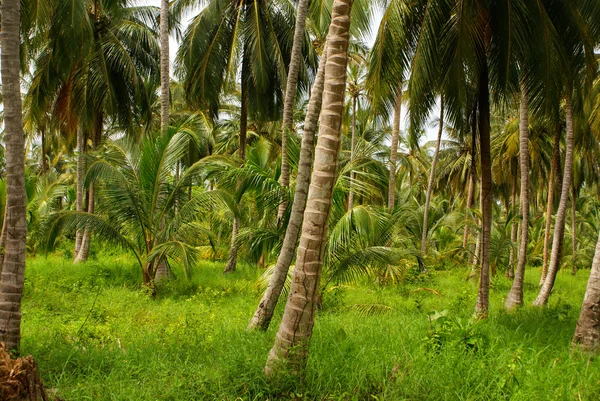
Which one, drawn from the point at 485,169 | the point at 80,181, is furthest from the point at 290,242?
the point at 80,181

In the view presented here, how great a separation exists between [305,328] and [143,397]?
4.60ft

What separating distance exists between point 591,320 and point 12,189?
6.28 meters

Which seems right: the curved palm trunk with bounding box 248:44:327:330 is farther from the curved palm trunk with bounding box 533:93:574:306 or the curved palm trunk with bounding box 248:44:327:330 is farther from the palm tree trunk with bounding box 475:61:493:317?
the curved palm trunk with bounding box 533:93:574:306

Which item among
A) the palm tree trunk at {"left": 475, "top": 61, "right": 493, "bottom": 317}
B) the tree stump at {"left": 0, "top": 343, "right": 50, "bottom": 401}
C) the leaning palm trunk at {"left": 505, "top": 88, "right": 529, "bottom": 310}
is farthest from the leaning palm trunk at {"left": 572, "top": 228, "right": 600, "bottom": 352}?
the tree stump at {"left": 0, "top": 343, "right": 50, "bottom": 401}

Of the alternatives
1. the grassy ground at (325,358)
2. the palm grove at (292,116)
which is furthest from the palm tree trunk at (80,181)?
the grassy ground at (325,358)

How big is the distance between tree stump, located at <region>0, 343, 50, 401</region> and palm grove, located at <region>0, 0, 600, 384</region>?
1819 mm

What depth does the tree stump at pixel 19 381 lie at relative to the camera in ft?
9.80

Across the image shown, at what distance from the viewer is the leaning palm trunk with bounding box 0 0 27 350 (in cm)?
495

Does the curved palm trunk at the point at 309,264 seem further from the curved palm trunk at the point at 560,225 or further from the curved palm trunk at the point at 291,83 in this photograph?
the curved palm trunk at the point at 560,225

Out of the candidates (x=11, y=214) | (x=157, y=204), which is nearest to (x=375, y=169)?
(x=157, y=204)

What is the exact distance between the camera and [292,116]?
9.94 metres

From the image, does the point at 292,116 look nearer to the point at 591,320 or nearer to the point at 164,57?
the point at 164,57

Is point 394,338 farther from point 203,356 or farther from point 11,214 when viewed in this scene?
point 11,214

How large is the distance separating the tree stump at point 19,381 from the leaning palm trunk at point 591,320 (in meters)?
5.30
